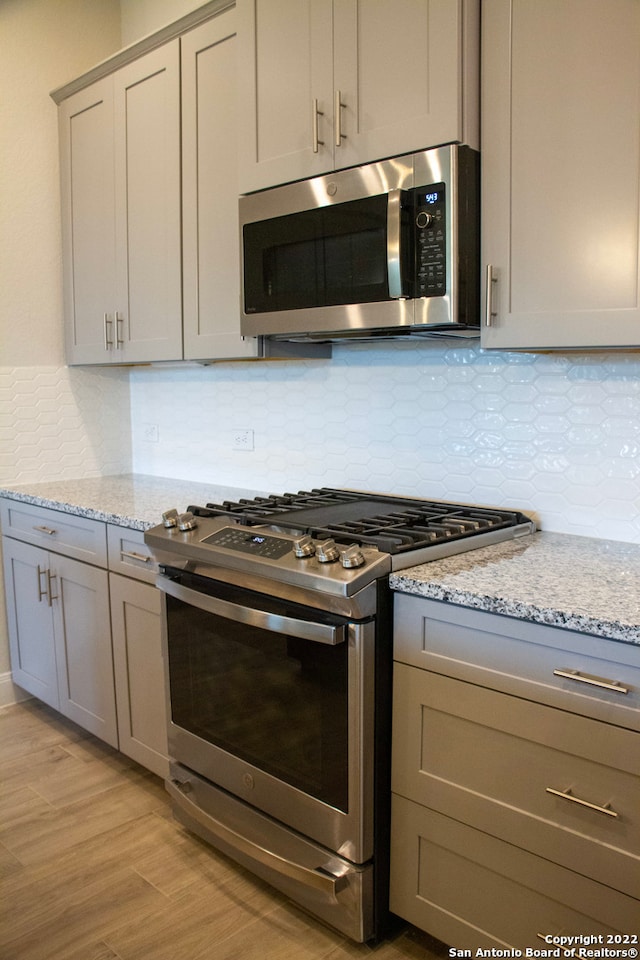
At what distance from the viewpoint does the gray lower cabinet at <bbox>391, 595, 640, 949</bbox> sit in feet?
4.39

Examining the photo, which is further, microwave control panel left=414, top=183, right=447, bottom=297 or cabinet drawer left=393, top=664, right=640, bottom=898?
microwave control panel left=414, top=183, right=447, bottom=297

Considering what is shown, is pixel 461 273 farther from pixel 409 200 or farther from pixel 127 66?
pixel 127 66

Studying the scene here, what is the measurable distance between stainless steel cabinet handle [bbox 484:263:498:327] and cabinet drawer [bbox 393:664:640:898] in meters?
0.83

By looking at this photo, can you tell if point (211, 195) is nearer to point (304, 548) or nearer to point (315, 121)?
point (315, 121)

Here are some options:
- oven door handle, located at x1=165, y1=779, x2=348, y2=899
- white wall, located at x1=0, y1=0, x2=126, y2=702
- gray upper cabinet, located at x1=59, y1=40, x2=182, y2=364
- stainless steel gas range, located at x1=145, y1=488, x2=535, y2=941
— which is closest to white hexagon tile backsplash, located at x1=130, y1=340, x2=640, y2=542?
stainless steel gas range, located at x1=145, y1=488, x2=535, y2=941

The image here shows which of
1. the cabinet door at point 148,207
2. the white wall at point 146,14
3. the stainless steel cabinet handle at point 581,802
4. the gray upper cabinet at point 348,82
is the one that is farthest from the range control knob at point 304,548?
the white wall at point 146,14

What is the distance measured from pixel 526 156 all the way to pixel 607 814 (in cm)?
138

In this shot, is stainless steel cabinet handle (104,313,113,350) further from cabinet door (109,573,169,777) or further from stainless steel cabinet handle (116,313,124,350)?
cabinet door (109,573,169,777)

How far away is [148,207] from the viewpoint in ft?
Answer: 9.13

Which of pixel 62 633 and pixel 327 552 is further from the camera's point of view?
pixel 62 633

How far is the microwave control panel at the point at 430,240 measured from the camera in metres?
1.79

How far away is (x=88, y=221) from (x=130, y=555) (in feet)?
4.92

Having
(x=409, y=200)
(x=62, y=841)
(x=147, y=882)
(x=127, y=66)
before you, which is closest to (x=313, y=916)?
(x=147, y=882)

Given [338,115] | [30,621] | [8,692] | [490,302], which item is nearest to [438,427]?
[490,302]
